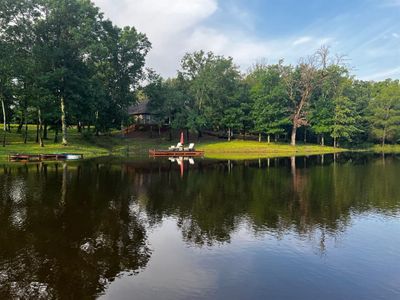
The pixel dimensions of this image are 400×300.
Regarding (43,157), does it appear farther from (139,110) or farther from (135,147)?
(139,110)

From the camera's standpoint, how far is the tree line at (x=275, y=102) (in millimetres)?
80750

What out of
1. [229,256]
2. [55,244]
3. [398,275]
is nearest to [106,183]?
[55,244]

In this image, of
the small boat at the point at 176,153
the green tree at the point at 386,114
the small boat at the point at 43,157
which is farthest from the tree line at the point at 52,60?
the green tree at the point at 386,114

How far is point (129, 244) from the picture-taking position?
14891mm

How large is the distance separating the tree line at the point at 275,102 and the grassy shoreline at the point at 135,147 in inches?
185

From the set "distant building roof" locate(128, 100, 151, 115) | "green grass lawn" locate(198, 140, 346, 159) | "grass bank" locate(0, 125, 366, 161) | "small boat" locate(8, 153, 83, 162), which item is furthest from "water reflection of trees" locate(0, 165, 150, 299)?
"distant building roof" locate(128, 100, 151, 115)

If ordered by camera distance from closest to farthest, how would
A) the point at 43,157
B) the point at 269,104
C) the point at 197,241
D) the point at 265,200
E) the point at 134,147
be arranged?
the point at 197,241, the point at 265,200, the point at 43,157, the point at 134,147, the point at 269,104

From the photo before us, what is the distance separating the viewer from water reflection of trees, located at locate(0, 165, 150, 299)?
11102 millimetres

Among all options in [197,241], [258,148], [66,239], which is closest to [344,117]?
[258,148]

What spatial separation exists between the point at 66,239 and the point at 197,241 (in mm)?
5397

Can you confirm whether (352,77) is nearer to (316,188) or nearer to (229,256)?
(316,188)

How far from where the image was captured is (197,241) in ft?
51.2

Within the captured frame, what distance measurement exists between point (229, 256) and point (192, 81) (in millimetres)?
76210

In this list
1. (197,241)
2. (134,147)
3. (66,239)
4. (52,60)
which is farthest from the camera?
(134,147)
